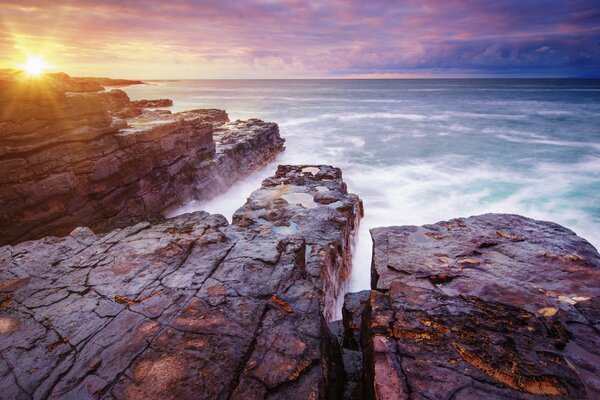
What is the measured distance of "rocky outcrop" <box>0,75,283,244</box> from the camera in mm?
7258

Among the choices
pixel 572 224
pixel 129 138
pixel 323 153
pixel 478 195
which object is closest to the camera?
pixel 129 138

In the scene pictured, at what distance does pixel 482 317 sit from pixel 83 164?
10.0m

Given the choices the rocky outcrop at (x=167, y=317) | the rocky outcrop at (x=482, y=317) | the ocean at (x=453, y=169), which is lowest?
the ocean at (x=453, y=169)

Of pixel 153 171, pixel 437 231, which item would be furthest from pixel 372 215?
pixel 153 171

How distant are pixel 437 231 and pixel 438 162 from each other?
46.5 feet

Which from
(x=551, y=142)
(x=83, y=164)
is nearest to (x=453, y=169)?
(x=551, y=142)

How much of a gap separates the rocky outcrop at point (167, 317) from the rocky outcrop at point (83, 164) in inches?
136

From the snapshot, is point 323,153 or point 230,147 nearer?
point 230,147

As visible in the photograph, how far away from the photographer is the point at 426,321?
3184 millimetres

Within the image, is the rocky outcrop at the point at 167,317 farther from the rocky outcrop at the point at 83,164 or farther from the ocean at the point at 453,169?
the ocean at the point at 453,169

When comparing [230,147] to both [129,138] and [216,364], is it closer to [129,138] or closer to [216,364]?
[129,138]

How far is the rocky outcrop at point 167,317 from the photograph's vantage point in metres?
2.70

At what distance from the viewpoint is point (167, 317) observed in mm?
3359

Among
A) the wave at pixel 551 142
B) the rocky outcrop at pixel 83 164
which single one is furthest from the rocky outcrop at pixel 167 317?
the wave at pixel 551 142
